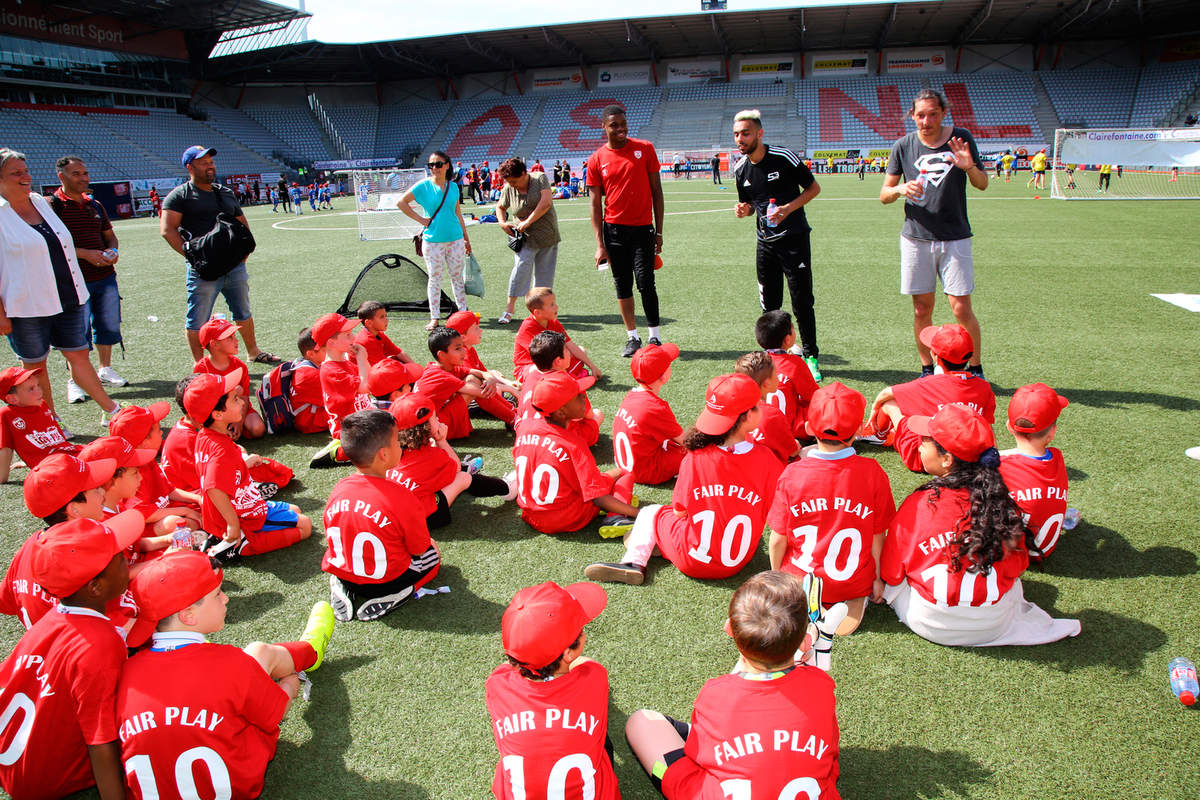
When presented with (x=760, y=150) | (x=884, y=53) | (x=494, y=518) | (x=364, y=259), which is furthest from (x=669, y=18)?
(x=494, y=518)

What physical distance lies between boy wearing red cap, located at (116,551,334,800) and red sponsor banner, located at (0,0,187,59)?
176 ft

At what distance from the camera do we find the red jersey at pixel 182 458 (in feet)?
14.6

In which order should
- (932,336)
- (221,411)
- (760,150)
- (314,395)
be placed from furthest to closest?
(760,150) → (314,395) → (932,336) → (221,411)

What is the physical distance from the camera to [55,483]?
3.05 m

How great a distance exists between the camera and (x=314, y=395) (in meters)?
6.05

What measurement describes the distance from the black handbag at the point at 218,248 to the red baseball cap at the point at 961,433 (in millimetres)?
6926

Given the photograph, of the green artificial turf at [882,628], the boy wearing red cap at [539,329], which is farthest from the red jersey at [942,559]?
the boy wearing red cap at [539,329]

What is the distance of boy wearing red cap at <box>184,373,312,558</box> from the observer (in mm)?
4055

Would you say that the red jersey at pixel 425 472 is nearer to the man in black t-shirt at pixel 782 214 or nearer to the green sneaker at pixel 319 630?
the green sneaker at pixel 319 630

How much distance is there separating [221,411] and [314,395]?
1.85 metres

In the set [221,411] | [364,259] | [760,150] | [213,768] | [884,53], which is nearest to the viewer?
[213,768]

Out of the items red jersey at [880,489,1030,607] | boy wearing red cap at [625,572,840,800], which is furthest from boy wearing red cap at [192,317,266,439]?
red jersey at [880,489,1030,607]

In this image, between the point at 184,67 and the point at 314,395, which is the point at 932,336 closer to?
the point at 314,395

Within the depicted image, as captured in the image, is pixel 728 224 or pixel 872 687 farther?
pixel 728 224
